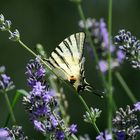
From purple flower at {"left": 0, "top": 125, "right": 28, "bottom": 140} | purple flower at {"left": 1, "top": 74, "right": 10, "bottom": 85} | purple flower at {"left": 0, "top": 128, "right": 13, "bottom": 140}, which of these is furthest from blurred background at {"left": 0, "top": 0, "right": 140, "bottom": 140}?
purple flower at {"left": 0, "top": 125, "right": 28, "bottom": 140}

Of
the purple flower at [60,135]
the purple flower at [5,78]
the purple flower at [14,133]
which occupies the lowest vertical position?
the purple flower at [60,135]

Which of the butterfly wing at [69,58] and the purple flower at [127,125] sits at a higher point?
the butterfly wing at [69,58]

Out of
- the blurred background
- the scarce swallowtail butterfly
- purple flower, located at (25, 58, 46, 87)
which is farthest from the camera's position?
the blurred background

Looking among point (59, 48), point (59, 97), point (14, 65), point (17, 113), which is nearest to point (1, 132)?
point (59, 48)

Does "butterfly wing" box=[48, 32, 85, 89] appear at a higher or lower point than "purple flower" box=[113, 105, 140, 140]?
higher

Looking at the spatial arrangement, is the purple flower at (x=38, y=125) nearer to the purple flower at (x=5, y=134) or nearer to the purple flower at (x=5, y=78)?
the purple flower at (x=5, y=134)

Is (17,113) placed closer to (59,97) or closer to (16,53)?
(16,53)

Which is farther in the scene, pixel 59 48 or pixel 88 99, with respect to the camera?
pixel 88 99

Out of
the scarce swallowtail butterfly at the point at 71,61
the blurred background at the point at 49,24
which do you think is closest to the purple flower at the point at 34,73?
the scarce swallowtail butterfly at the point at 71,61

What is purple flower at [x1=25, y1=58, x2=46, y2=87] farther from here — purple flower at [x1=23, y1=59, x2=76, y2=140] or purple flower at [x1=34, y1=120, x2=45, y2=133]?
purple flower at [x1=34, y1=120, x2=45, y2=133]
